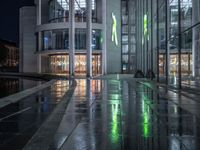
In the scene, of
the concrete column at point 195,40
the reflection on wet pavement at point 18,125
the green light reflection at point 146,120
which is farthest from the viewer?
the concrete column at point 195,40

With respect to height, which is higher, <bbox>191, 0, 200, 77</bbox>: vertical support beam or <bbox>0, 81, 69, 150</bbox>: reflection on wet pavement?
<bbox>191, 0, 200, 77</bbox>: vertical support beam

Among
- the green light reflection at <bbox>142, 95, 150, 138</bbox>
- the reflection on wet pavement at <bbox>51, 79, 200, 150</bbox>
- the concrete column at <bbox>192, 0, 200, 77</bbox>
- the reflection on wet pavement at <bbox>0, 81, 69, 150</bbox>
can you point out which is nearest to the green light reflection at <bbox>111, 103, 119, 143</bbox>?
the reflection on wet pavement at <bbox>51, 79, 200, 150</bbox>

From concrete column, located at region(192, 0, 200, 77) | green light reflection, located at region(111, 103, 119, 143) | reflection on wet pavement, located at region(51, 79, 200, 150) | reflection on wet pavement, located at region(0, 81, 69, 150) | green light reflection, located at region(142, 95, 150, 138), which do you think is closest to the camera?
reflection on wet pavement, located at region(51, 79, 200, 150)

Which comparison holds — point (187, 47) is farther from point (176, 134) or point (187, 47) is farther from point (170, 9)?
point (176, 134)

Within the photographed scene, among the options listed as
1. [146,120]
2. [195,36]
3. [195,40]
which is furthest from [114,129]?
[195,40]

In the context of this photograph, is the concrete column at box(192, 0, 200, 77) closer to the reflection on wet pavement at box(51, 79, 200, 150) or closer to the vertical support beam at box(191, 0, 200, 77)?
the vertical support beam at box(191, 0, 200, 77)

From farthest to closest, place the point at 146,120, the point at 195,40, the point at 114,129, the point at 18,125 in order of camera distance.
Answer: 1. the point at 195,40
2. the point at 146,120
3. the point at 18,125
4. the point at 114,129

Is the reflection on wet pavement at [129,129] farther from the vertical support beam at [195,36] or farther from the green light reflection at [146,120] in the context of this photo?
the vertical support beam at [195,36]

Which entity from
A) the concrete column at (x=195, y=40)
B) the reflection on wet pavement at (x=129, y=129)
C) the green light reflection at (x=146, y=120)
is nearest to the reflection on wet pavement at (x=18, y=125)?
the reflection on wet pavement at (x=129, y=129)

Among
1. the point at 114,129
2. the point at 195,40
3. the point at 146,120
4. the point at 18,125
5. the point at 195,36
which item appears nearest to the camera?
the point at 114,129

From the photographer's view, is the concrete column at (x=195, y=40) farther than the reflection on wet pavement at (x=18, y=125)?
Yes

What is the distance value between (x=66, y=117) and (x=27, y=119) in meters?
1.27

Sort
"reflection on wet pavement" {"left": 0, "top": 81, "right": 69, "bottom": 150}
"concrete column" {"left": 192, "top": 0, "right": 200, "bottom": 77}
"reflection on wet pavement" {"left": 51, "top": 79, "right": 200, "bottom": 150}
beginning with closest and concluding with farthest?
1. "reflection on wet pavement" {"left": 51, "top": 79, "right": 200, "bottom": 150}
2. "reflection on wet pavement" {"left": 0, "top": 81, "right": 69, "bottom": 150}
3. "concrete column" {"left": 192, "top": 0, "right": 200, "bottom": 77}

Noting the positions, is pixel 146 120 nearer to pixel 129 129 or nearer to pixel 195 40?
pixel 129 129
